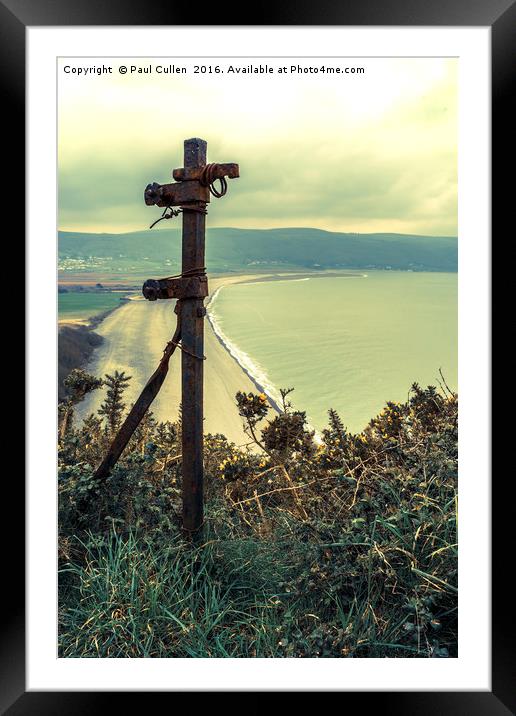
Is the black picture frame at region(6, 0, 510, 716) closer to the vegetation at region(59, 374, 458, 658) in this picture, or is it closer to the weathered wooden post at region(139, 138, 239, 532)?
the vegetation at region(59, 374, 458, 658)

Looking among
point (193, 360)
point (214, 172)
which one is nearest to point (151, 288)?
point (193, 360)

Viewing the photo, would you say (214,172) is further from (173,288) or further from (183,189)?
(173,288)

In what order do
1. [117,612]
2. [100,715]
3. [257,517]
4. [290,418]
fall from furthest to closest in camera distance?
[290,418], [257,517], [117,612], [100,715]

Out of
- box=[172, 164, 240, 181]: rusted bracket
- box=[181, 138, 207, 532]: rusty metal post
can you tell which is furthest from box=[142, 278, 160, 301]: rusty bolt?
box=[172, 164, 240, 181]: rusted bracket

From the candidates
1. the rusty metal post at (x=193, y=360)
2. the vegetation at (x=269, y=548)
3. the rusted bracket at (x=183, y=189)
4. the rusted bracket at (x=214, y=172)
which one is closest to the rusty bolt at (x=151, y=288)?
the rusty metal post at (x=193, y=360)

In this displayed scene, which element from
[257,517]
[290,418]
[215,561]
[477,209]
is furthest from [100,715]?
[477,209]

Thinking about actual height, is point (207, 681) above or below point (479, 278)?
below
